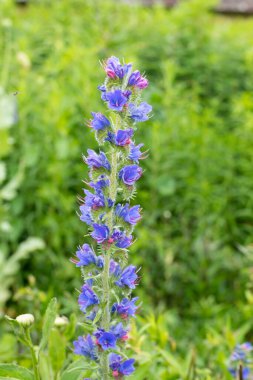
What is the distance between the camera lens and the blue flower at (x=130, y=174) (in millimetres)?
1618

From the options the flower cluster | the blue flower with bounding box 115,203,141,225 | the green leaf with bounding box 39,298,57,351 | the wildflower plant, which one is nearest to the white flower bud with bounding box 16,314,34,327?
the green leaf with bounding box 39,298,57,351

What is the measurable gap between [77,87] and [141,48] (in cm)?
150

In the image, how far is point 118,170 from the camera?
5.53 ft

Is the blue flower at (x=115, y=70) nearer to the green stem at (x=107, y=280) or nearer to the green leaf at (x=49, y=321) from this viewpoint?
the green stem at (x=107, y=280)

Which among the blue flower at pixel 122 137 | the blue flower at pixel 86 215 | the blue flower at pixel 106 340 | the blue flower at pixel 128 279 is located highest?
the blue flower at pixel 122 137

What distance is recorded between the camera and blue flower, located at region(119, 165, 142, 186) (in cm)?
162

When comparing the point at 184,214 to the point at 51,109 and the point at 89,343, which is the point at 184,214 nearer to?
the point at 51,109

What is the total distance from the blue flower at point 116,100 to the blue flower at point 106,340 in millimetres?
540

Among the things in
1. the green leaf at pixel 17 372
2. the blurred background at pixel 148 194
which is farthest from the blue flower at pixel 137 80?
the blurred background at pixel 148 194

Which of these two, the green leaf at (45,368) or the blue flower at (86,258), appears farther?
the green leaf at (45,368)

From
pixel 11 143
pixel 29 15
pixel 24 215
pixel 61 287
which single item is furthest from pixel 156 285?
pixel 29 15

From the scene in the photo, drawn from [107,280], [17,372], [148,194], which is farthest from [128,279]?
[148,194]

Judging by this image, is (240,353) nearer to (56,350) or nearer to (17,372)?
(56,350)

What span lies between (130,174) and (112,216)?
111mm
